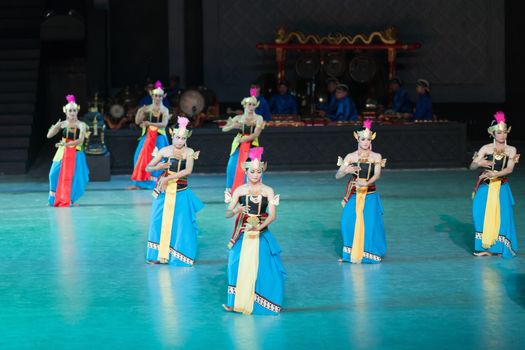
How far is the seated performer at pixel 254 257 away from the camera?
28.3ft

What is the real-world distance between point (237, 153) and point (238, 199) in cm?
532

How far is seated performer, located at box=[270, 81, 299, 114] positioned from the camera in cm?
1980

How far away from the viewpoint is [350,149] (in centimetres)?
1827

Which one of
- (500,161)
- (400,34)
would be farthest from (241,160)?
(400,34)

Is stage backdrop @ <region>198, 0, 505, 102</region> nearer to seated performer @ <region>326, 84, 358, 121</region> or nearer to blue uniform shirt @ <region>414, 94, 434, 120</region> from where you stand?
blue uniform shirt @ <region>414, 94, 434, 120</region>

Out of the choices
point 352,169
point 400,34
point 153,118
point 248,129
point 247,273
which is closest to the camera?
point 247,273

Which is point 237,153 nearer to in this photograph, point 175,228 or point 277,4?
point 175,228

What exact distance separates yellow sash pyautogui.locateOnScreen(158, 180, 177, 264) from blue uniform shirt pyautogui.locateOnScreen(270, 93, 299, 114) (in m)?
9.48

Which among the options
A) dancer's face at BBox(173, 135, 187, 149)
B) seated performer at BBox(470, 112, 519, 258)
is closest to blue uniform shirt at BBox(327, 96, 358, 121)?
seated performer at BBox(470, 112, 519, 258)

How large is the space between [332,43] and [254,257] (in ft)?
41.4

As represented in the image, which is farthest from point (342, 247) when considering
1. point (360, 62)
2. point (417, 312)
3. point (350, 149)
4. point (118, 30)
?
point (118, 30)

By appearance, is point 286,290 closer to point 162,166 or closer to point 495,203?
point 162,166

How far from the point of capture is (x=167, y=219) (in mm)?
10453

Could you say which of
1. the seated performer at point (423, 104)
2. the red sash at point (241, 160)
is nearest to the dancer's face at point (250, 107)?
the red sash at point (241, 160)
